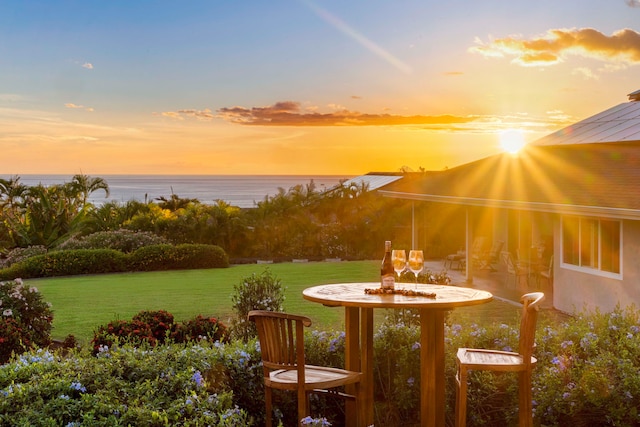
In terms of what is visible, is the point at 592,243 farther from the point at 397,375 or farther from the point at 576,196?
the point at 397,375

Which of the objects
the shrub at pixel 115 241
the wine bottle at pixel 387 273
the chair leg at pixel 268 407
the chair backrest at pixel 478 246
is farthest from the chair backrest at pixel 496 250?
the chair leg at pixel 268 407

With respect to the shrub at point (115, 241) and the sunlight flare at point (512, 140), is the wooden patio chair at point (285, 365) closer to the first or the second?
the sunlight flare at point (512, 140)

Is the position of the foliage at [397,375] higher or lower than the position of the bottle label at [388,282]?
lower

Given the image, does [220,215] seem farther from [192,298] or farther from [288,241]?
[192,298]

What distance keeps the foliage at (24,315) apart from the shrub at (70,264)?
1119cm

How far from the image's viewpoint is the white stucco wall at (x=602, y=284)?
12938 millimetres

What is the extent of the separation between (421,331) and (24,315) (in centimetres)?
592

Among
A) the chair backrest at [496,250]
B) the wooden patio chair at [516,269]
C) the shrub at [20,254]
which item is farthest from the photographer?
the shrub at [20,254]

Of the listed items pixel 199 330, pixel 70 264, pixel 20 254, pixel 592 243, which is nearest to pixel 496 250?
pixel 592 243

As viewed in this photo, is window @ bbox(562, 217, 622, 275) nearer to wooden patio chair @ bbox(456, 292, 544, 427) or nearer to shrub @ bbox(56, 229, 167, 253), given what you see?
wooden patio chair @ bbox(456, 292, 544, 427)

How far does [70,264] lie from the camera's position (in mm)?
21094

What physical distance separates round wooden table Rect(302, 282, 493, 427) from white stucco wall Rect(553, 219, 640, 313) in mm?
7014

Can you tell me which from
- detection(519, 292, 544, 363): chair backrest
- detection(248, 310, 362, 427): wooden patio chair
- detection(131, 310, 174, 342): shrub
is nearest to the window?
detection(131, 310, 174, 342): shrub

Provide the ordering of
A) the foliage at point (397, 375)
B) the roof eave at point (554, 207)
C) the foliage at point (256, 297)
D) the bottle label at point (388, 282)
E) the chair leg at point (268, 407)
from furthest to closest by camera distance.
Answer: the roof eave at point (554, 207) → the foliage at point (256, 297) → the foliage at point (397, 375) → the bottle label at point (388, 282) → the chair leg at point (268, 407)
